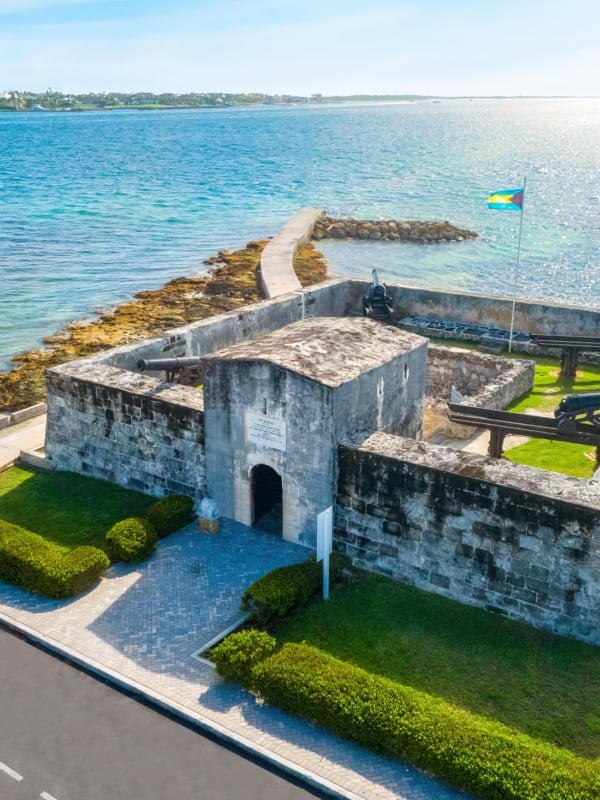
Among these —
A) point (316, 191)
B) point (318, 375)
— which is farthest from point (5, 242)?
point (318, 375)

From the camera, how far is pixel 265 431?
1691 centimetres

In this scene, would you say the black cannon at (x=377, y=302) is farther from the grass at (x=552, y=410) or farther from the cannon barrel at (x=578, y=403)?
the cannon barrel at (x=578, y=403)

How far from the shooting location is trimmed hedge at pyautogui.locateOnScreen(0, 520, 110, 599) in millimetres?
15883

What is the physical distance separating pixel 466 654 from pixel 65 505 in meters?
10.7

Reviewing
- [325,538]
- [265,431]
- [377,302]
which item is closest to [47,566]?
[265,431]

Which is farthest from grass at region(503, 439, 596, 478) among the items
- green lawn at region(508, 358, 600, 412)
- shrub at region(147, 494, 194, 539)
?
shrub at region(147, 494, 194, 539)

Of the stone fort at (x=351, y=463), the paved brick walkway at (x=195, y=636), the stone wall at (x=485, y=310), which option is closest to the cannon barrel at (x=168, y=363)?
the stone fort at (x=351, y=463)

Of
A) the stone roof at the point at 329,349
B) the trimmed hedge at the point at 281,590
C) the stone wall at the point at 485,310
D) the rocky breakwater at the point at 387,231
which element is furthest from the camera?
the rocky breakwater at the point at 387,231

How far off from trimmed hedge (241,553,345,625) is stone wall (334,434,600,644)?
1.43 meters

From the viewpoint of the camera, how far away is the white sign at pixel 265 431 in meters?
16.7

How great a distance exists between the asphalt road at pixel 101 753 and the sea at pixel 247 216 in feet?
72.0

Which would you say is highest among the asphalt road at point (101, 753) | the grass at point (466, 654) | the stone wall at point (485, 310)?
the stone wall at point (485, 310)

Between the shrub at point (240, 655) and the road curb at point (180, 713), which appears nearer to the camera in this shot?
the road curb at point (180, 713)

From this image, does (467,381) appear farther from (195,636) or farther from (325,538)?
(195,636)
